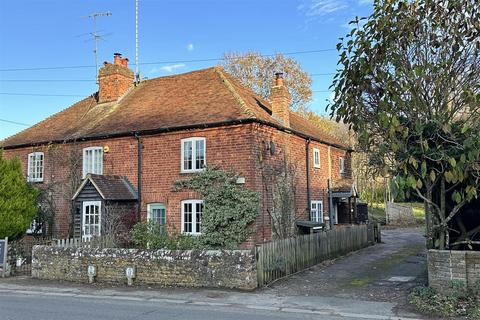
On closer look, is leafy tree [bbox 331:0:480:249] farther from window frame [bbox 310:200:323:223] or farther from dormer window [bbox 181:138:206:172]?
window frame [bbox 310:200:323:223]

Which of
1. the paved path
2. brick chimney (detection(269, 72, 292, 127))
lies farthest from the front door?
brick chimney (detection(269, 72, 292, 127))

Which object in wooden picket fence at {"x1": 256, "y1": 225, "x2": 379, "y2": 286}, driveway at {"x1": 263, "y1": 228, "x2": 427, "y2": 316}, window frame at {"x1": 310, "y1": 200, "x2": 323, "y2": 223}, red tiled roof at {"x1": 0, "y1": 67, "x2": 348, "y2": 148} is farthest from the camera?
window frame at {"x1": 310, "y1": 200, "x2": 323, "y2": 223}

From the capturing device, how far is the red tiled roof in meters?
19.8

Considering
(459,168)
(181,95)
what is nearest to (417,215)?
(181,95)

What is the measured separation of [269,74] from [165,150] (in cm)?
2566

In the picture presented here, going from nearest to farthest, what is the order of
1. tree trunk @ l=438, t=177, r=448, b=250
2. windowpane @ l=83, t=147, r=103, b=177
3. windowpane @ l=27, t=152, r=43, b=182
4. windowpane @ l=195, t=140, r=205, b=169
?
tree trunk @ l=438, t=177, r=448, b=250 → windowpane @ l=195, t=140, r=205, b=169 → windowpane @ l=83, t=147, r=103, b=177 → windowpane @ l=27, t=152, r=43, b=182

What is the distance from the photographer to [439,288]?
1078 cm

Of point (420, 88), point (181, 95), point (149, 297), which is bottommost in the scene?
point (149, 297)

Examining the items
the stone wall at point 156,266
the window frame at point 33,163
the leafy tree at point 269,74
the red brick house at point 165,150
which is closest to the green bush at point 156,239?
the stone wall at point 156,266

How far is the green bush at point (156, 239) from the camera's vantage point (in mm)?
15359

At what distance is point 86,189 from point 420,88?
1468 cm

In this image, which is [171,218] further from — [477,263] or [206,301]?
[477,263]

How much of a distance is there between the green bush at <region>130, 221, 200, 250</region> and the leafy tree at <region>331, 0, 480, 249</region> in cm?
728

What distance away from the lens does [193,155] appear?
19.5 metres
